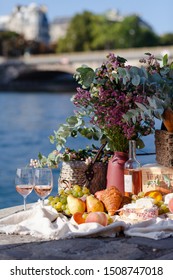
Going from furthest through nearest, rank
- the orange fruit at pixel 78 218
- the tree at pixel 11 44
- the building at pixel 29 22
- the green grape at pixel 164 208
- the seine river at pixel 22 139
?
the building at pixel 29 22
the tree at pixel 11 44
the seine river at pixel 22 139
the green grape at pixel 164 208
the orange fruit at pixel 78 218

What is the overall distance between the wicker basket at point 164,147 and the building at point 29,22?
175ft

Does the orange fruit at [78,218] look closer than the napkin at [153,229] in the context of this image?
No

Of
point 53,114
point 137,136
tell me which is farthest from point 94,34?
point 137,136

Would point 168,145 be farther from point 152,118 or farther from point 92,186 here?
point 92,186

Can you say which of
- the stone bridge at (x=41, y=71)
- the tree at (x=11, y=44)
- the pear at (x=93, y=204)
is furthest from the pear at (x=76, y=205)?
the tree at (x=11, y=44)

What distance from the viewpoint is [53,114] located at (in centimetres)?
1894

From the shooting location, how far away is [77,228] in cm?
221

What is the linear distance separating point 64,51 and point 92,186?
44.0 m

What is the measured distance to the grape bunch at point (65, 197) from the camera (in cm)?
246

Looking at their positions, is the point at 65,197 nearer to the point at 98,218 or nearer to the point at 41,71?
the point at 98,218

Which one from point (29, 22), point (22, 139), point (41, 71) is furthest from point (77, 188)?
point (29, 22)

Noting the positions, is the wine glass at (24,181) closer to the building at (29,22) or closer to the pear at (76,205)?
the pear at (76,205)

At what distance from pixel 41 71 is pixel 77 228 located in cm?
3519

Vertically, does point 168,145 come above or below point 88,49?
below
